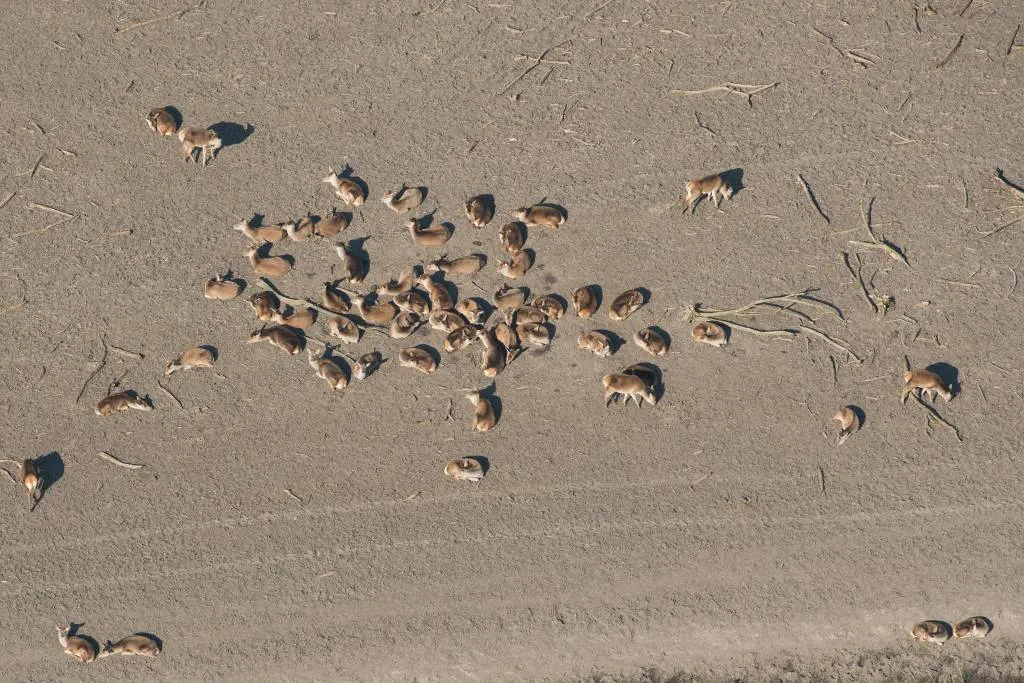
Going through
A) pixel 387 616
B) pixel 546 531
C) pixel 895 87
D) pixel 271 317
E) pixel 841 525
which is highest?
pixel 895 87

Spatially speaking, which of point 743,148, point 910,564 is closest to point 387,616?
point 910,564

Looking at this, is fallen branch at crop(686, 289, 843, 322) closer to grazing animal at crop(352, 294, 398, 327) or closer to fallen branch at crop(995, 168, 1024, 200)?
fallen branch at crop(995, 168, 1024, 200)

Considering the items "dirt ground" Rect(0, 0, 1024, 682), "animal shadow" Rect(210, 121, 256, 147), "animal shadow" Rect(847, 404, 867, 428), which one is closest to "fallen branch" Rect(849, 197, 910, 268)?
"dirt ground" Rect(0, 0, 1024, 682)

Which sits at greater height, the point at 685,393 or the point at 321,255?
the point at 321,255

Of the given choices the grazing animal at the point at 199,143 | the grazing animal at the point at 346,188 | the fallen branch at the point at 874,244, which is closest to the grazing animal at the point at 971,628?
the fallen branch at the point at 874,244

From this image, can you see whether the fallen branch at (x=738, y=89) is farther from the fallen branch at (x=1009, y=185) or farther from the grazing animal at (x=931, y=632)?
the grazing animal at (x=931, y=632)

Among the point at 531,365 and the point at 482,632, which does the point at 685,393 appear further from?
the point at 482,632
